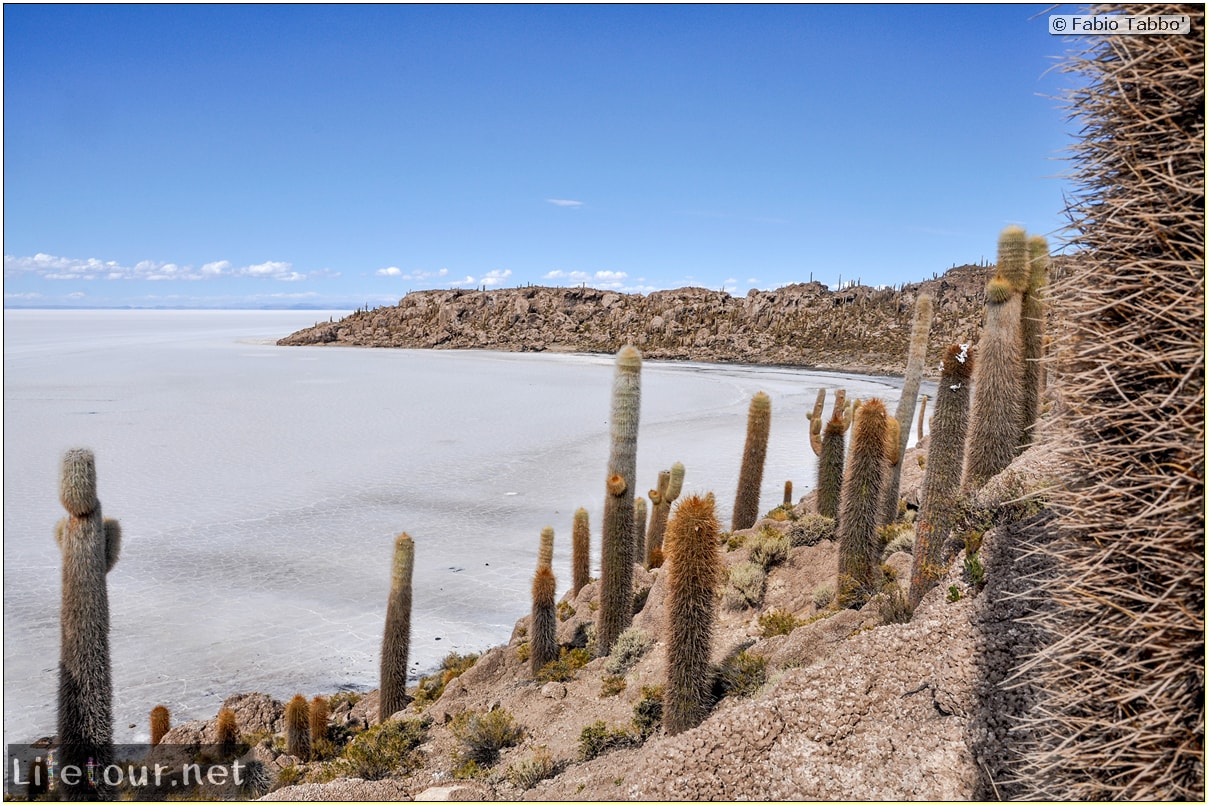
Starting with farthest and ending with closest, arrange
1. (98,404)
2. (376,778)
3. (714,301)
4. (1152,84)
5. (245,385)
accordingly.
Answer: (714,301)
(245,385)
(98,404)
(376,778)
(1152,84)

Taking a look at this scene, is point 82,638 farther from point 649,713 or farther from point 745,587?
point 745,587

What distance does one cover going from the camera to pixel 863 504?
740 cm

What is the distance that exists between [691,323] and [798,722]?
66251 mm

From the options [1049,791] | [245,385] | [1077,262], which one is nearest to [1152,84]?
[1077,262]

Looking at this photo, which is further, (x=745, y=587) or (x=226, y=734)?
(x=745, y=587)

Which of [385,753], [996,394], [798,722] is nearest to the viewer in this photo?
[798,722]

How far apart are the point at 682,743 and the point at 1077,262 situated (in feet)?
10.8

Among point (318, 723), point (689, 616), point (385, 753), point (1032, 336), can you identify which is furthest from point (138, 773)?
point (1032, 336)

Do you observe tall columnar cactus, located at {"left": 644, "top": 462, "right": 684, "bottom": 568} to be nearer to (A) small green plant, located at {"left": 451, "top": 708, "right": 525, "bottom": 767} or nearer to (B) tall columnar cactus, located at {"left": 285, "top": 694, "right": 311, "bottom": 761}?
(A) small green plant, located at {"left": 451, "top": 708, "right": 525, "bottom": 767}

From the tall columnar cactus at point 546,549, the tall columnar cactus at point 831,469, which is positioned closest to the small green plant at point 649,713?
the tall columnar cactus at point 546,549

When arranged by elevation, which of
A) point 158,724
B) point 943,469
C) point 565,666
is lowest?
point 158,724

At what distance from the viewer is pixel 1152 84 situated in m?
2.24

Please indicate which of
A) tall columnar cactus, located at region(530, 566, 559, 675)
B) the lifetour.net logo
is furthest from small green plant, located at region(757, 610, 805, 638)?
the lifetour.net logo

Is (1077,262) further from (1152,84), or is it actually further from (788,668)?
(788,668)
